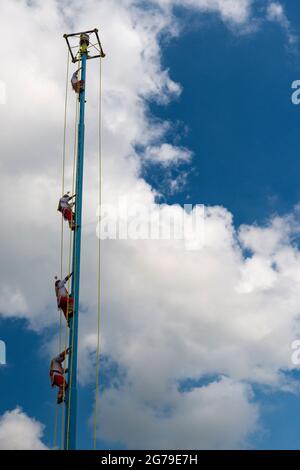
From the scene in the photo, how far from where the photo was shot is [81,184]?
48719mm

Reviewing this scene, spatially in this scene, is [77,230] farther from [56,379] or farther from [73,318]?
[56,379]

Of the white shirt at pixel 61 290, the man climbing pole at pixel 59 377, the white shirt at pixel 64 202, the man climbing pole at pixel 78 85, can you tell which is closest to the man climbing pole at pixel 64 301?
the white shirt at pixel 61 290

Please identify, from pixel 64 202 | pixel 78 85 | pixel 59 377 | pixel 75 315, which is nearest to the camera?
pixel 59 377

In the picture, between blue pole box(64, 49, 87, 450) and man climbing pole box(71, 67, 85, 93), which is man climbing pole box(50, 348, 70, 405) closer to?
blue pole box(64, 49, 87, 450)

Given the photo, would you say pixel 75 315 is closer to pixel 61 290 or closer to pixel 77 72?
pixel 61 290

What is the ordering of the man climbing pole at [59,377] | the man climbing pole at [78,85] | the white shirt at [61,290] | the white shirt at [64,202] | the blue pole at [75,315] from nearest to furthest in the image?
the blue pole at [75,315] → the man climbing pole at [59,377] → the white shirt at [61,290] → the white shirt at [64,202] → the man climbing pole at [78,85]

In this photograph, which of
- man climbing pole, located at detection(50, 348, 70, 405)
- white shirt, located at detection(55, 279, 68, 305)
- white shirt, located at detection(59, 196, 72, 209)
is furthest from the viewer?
white shirt, located at detection(59, 196, 72, 209)

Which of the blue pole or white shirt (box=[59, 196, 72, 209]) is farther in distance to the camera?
white shirt (box=[59, 196, 72, 209])

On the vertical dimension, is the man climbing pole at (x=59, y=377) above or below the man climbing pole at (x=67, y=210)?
below

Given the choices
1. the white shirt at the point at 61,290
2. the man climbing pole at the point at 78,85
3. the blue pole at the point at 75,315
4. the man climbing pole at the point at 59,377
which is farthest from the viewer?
the man climbing pole at the point at 78,85

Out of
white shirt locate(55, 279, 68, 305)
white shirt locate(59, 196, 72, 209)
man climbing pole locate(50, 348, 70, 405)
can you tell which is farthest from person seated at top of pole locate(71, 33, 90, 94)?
man climbing pole locate(50, 348, 70, 405)

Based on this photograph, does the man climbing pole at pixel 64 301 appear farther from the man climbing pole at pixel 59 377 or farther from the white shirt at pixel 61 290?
the man climbing pole at pixel 59 377

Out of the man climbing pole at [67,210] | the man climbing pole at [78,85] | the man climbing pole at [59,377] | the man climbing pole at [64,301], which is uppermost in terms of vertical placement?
the man climbing pole at [78,85]

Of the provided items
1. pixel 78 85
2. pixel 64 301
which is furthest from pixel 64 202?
pixel 78 85
